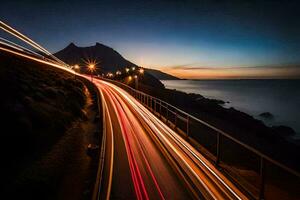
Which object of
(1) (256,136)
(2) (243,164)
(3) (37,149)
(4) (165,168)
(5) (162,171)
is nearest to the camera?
(5) (162,171)

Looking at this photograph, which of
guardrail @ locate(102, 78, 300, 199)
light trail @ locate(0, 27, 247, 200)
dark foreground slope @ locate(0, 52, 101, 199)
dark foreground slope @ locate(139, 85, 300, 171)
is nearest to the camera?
guardrail @ locate(102, 78, 300, 199)

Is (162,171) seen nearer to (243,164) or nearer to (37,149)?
(37,149)

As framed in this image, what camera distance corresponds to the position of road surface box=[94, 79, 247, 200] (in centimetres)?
963

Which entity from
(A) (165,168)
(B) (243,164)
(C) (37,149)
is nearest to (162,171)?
(A) (165,168)

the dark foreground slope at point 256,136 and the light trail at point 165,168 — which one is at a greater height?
the light trail at point 165,168

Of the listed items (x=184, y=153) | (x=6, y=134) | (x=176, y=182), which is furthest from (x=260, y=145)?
(x=6, y=134)

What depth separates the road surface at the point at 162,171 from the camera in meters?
9.63

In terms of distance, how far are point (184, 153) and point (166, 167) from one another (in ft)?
5.00

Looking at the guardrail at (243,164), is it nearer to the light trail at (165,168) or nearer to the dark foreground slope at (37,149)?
the light trail at (165,168)

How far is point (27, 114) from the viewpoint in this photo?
59.9ft

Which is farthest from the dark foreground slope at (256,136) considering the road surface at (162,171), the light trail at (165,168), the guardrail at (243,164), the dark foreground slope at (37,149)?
the dark foreground slope at (37,149)

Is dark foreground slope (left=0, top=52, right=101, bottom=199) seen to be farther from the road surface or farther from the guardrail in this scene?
the guardrail

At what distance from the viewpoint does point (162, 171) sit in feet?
39.4

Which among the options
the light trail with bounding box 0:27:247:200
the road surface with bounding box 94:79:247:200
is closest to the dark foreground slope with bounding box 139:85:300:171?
the light trail with bounding box 0:27:247:200
